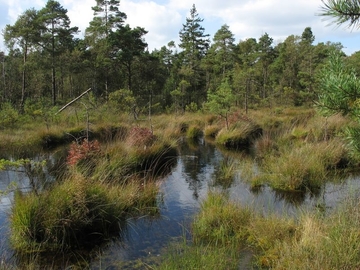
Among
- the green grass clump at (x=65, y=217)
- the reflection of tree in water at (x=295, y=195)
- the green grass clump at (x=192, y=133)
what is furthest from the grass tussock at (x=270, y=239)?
the green grass clump at (x=192, y=133)

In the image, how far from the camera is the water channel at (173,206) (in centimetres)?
434

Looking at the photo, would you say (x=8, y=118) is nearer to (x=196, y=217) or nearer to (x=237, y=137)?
(x=237, y=137)

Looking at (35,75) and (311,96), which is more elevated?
(35,75)

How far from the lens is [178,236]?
4.90 metres

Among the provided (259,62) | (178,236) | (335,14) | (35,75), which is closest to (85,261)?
(178,236)

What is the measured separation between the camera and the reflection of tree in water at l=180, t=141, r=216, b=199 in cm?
788

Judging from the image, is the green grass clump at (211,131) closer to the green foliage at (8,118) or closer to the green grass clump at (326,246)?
the green foliage at (8,118)

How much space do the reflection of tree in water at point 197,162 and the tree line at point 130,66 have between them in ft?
19.8

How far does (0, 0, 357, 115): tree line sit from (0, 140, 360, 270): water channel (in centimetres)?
979

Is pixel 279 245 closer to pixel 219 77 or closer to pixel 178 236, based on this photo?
pixel 178 236

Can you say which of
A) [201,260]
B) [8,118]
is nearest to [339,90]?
[201,260]

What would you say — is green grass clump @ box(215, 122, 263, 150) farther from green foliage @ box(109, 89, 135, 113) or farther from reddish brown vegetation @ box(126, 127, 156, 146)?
green foliage @ box(109, 89, 135, 113)

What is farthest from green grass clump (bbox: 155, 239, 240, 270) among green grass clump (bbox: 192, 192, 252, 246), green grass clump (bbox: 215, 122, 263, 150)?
green grass clump (bbox: 215, 122, 263, 150)

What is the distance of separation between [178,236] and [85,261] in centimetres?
134
